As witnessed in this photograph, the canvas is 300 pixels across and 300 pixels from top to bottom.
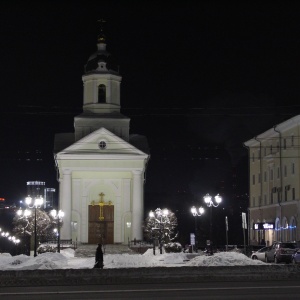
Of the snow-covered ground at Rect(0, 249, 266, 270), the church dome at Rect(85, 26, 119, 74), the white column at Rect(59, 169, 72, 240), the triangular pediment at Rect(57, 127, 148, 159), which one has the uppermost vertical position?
the church dome at Rect(85, 26, 119, 74)

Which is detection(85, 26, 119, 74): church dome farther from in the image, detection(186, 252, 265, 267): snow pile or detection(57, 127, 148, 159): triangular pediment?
detection(186, 252, 265, 267): snow pile

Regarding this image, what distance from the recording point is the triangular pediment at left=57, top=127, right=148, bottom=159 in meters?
73.6

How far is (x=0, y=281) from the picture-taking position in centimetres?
2936

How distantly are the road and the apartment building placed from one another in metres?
43.0

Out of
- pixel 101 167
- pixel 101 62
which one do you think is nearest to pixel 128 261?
pixel 101 167

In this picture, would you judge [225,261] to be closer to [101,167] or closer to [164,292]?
[164,292]

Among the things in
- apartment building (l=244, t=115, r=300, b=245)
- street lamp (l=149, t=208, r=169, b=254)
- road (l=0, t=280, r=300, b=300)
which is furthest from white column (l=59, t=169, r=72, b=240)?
road (l=0, t=280, r=300, b=300)

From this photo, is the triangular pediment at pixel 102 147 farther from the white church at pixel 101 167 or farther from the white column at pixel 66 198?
the white column at pixel 66 198

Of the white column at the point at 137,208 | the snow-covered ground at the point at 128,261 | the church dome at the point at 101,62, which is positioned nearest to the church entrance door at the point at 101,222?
the white column at the point at 137,208

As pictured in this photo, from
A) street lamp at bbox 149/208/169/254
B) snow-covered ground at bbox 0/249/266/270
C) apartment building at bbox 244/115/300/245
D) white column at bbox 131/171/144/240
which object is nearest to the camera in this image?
snow-covered ground at bbox 0/249/266/270

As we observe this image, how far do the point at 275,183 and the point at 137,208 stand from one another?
1404 cm

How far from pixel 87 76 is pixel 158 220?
58.8 feet

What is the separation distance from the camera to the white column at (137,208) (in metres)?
73.5

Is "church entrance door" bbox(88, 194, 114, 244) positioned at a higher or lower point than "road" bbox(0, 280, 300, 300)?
higher
